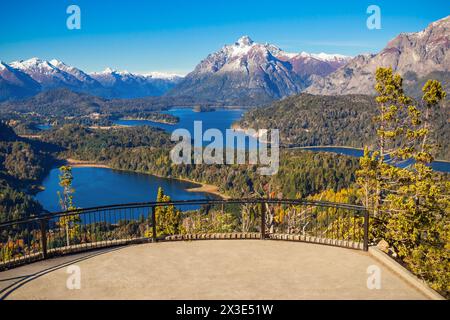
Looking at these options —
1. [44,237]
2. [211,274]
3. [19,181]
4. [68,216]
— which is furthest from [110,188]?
[211,274]

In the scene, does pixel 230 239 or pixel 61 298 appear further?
pixel 230 239

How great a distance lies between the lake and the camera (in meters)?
123

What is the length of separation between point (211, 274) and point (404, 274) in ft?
15.1

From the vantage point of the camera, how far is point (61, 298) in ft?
30.7

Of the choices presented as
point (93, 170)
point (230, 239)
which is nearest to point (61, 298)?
point (230, 239)

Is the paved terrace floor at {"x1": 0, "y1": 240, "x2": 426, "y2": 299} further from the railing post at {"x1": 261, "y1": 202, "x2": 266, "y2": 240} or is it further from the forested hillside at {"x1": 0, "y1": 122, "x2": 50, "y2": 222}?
the forested hillside at {"x1": 0, "y1": 122, "x2": 50, "y2": 222}

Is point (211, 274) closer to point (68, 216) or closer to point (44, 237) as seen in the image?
point (44, 237)

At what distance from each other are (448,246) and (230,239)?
1009cm

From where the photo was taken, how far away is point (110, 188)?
14200cm

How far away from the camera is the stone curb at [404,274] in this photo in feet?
31.0

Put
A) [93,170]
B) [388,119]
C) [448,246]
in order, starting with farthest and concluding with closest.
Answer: [93,170]
[388,119]
[448,246]

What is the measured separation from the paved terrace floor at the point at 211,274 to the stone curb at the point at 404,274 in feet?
0.42
